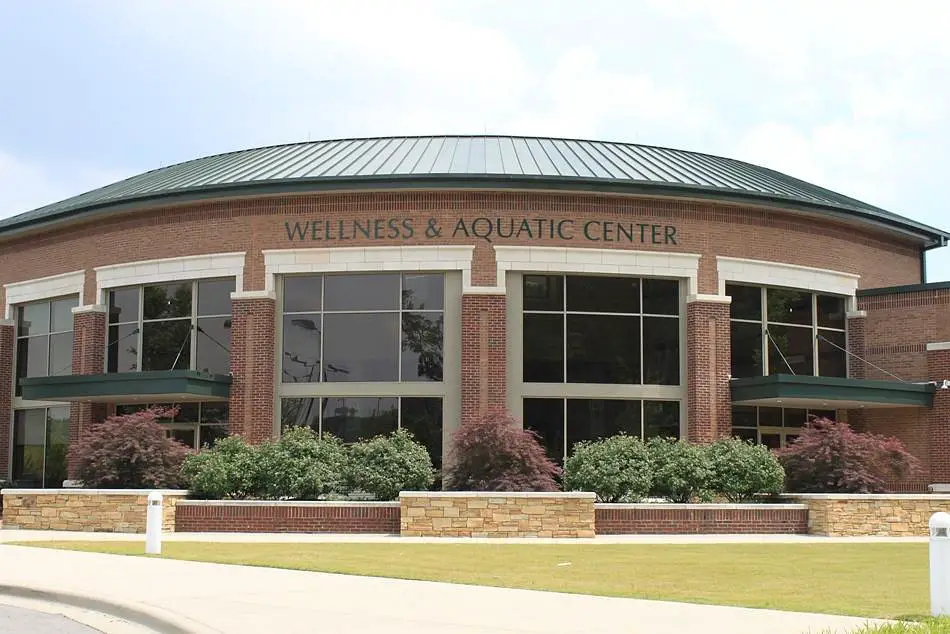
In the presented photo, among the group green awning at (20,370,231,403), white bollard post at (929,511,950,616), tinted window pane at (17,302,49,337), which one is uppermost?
tinted window pane at (17,302,49,337)

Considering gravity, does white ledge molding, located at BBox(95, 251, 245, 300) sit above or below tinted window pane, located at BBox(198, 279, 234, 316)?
above

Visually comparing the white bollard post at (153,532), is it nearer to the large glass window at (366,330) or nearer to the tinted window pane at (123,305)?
the large glass window at (366,330)

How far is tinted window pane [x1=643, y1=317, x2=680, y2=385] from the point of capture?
Answer: 30.8 metres

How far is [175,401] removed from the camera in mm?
31453

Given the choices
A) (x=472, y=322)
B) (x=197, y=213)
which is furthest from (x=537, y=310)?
(x=197, y=213)

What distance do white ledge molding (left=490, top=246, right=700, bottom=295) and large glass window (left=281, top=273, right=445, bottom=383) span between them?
1.82 m

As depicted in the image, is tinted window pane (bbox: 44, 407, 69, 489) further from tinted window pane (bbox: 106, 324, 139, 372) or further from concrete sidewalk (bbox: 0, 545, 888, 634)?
concrete sidewalk (bbox: 0, 545, 888, 634)

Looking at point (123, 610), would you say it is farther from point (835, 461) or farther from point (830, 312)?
point (830, 312)

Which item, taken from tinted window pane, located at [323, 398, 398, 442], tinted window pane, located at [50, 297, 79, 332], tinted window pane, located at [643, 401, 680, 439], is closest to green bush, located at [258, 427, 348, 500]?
tinted window pane, located at [323, 398, 398, 442]

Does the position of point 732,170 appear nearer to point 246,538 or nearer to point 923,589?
point 246,538

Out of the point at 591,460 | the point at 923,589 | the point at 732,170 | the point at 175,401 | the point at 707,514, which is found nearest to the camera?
the point at 923,589

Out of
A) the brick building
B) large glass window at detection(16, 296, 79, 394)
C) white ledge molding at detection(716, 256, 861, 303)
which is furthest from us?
large glass window at detection(16, 296, 79, 394)

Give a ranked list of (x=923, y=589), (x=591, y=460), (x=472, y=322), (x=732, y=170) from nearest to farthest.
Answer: (x=923, y=589) < (x=591, y=460) < (x=472, y=322) < (x=732, y=170)

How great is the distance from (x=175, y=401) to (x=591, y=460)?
12.1 metres
